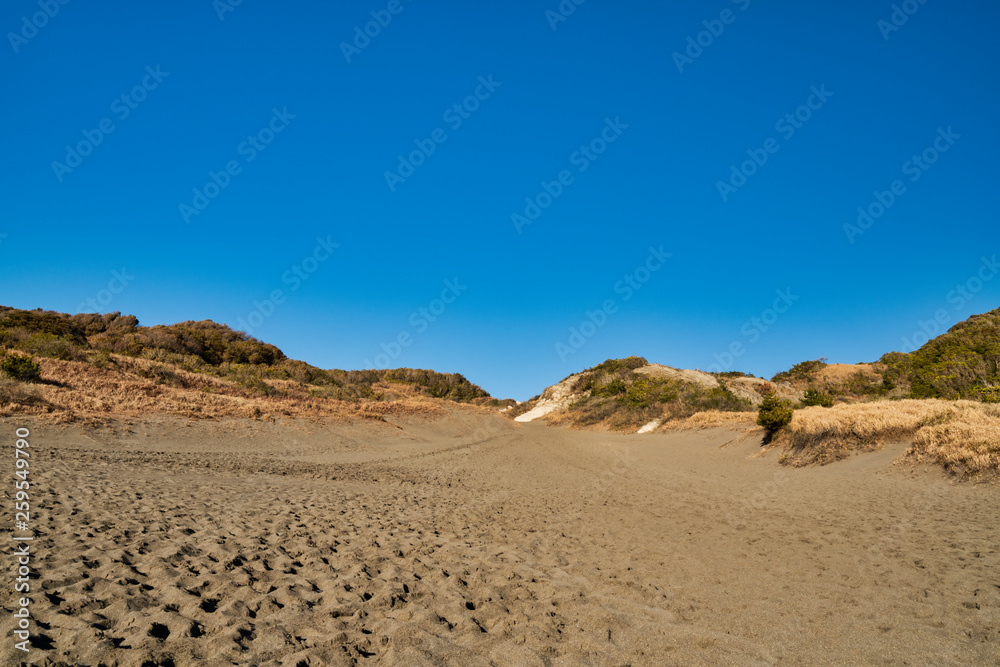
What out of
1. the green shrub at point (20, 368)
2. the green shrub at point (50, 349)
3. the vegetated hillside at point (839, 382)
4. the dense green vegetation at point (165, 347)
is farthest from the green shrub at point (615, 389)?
the green shrub at point (20, 368)

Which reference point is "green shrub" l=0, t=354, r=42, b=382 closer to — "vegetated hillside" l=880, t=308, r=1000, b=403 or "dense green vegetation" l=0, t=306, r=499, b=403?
"dense green vegetation" l=0, t=306, r=499, b=403

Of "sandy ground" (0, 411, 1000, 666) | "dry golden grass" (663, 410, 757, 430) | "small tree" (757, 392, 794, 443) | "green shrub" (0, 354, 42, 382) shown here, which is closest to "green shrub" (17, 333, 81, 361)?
"green shrub" (0, 354, 42, 382)

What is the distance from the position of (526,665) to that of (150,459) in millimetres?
13386

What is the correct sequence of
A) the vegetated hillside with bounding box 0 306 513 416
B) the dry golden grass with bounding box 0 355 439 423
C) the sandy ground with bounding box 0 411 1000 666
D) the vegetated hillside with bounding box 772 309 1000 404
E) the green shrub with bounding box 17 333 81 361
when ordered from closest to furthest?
the sandy ground with bounding box 0 411 1000 666 < the dry golden grass with bounding box 0 355 439 423 < the vegetated hillside with bounding box 0 306 513 416 < the vegetated hillside with bounding box 772 309 1000 404 < the green shrub with bounding box 17 333 81 361

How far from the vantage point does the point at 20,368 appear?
17.4 m

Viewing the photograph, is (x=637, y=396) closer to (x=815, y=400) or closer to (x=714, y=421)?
(x=714, y=421)

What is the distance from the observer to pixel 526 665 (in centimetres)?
382

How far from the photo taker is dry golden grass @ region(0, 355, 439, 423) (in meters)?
16.1

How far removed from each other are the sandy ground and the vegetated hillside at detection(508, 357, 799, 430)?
20.1m

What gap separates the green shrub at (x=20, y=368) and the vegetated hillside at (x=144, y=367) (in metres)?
0.58

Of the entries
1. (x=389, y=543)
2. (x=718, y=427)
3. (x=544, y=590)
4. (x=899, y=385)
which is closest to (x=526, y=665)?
(x=544, y=590)

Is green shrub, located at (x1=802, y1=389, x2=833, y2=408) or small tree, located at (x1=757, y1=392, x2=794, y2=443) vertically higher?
green shrub, located at (x1=802, y1=389, x2=833, y2=408)

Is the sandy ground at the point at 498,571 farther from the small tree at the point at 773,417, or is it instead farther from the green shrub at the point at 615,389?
the green shrub at the point at 615,389

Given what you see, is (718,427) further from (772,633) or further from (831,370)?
(831,370)
